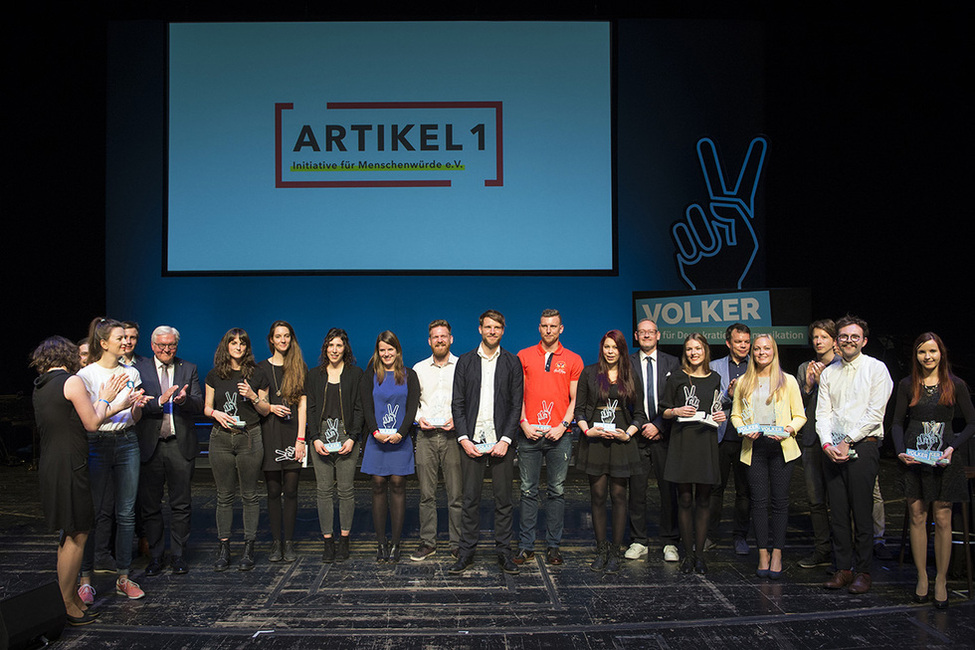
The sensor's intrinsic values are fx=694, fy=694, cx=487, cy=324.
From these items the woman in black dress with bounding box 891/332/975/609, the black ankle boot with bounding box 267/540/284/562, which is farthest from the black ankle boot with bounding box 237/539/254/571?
the woman in black dress with bounding box 891/332/975/609

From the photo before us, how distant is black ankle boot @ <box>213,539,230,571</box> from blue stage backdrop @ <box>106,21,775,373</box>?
122 inches

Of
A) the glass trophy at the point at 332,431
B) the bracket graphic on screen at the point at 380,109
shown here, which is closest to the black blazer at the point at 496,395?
the glass trophy at the point at 332,431

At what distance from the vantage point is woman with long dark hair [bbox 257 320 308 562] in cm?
431

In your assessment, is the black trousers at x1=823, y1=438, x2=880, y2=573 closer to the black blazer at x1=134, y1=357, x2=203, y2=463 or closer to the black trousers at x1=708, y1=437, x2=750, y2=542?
the black trousers at x1=708, y1=437, x2=750, y2=542

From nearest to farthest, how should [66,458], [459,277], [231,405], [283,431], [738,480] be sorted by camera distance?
[66,458], [231,405], [283,431], [738,480], [459,277]

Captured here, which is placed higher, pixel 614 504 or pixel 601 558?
pixel 614 504

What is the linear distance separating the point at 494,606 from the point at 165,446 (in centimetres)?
219

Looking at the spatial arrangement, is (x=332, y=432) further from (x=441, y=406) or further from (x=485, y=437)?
(x=485, y=437)

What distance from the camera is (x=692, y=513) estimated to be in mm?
4273

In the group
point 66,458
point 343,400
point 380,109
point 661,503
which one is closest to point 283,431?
point 343,400

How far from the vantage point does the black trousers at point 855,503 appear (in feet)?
12.7

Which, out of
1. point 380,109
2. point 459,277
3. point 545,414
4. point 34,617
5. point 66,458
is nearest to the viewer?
point 34,617

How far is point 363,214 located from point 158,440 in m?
3.58

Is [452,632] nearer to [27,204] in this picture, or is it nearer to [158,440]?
[158,440]
